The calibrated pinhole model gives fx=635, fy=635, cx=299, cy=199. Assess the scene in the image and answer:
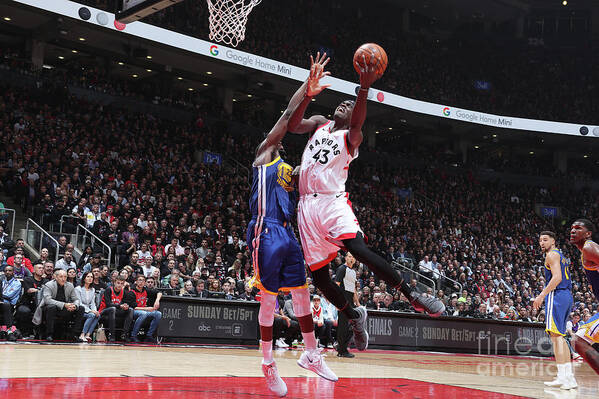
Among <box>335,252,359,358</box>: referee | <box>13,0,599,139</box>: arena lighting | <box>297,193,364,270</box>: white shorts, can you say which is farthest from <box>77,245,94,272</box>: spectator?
<box>297,193,364,270</box>: white shorts

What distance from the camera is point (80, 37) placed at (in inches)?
842

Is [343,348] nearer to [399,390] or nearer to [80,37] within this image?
[399,390]

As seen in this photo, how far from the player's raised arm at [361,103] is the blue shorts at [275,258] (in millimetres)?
896

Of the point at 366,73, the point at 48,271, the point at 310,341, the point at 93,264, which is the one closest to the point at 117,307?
the point at 48,271

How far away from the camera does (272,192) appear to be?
16.7 ft

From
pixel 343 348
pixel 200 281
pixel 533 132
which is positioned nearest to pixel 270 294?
pixel 343 348

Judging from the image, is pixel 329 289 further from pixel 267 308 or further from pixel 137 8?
pixel 137 8

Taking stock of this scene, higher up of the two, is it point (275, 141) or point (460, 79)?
point (460, 79)

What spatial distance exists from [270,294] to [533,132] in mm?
26021

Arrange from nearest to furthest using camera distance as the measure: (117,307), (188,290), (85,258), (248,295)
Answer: (117,307) → (188,290) → (85,258) → (248,295)

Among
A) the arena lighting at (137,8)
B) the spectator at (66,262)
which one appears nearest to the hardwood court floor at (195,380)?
the spectator at (66,262)

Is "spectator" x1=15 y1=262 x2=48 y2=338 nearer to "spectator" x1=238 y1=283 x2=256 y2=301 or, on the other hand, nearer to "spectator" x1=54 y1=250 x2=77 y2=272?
"spectator" x1=54 y1=250 x2=77 y2=272

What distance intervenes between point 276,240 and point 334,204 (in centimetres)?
54

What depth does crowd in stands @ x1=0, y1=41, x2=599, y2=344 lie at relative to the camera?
1163cm
